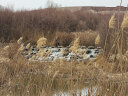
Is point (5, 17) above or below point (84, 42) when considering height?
above

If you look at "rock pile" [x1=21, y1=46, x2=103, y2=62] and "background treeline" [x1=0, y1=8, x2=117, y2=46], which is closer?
"rock pile" [x1=21, y1=46, x2=103, y2=62]

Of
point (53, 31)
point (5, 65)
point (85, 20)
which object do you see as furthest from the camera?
point (85, 20)

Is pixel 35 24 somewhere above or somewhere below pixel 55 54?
above

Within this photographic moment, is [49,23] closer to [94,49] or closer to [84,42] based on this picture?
[84,42]

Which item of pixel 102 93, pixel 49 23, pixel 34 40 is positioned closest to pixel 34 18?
pixel 49 23

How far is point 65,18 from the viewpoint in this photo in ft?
45.9

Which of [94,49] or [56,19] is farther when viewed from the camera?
[56,19]

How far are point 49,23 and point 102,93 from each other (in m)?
10.2

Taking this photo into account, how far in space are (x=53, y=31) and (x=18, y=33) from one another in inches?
67.3

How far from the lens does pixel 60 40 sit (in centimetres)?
1210

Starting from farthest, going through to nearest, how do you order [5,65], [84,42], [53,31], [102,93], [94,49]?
[53,31] < [84,42] < [94,49] < [5,65] < [102,93]

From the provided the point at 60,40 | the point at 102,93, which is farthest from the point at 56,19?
the point at 102,93

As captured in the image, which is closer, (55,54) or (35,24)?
(55,54)

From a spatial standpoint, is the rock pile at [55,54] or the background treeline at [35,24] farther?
the background treeline at [35,24]
